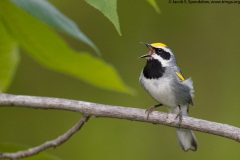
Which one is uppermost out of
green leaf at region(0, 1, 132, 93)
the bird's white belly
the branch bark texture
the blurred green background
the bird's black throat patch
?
green leaf at region(0, 1, 132, 93)

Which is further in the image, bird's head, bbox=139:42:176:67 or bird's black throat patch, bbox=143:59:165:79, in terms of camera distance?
bird's head, bbox=139:42:176:67

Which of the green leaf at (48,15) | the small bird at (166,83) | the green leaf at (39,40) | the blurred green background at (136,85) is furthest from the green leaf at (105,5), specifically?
the blurred green background at (136,85)

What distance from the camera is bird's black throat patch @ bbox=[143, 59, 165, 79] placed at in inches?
71.0

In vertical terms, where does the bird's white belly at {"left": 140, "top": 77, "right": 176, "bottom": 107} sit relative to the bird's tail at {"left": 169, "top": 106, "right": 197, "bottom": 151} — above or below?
above

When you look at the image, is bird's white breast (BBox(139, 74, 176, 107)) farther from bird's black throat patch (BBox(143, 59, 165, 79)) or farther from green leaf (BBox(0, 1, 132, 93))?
green leaf (BBox(0, 1, 132, 93))

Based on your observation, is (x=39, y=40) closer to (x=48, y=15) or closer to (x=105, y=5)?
(x=48, y=15)

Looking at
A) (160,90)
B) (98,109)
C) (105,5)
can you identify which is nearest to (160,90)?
(160,90)

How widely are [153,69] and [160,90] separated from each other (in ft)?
0.31

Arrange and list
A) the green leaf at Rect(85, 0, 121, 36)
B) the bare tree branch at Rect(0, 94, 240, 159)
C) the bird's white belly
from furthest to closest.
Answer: the bird's white belly, the bare tree branch at Rect(0, 94, 240, 159), the green leaf at Rect(85, 0, 121, 36)

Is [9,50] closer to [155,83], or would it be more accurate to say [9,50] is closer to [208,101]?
[155,83]

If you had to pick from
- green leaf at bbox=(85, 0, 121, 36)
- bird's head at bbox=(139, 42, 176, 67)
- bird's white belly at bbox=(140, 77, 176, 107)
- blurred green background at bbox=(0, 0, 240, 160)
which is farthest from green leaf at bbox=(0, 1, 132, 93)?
blurred green background at bbox=(0, 0, 240, 160)

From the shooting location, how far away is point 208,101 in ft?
12.1

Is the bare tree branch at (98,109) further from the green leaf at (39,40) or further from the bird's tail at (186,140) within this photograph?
the bird's tail at (186,140)

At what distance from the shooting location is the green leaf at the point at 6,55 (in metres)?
1.16
